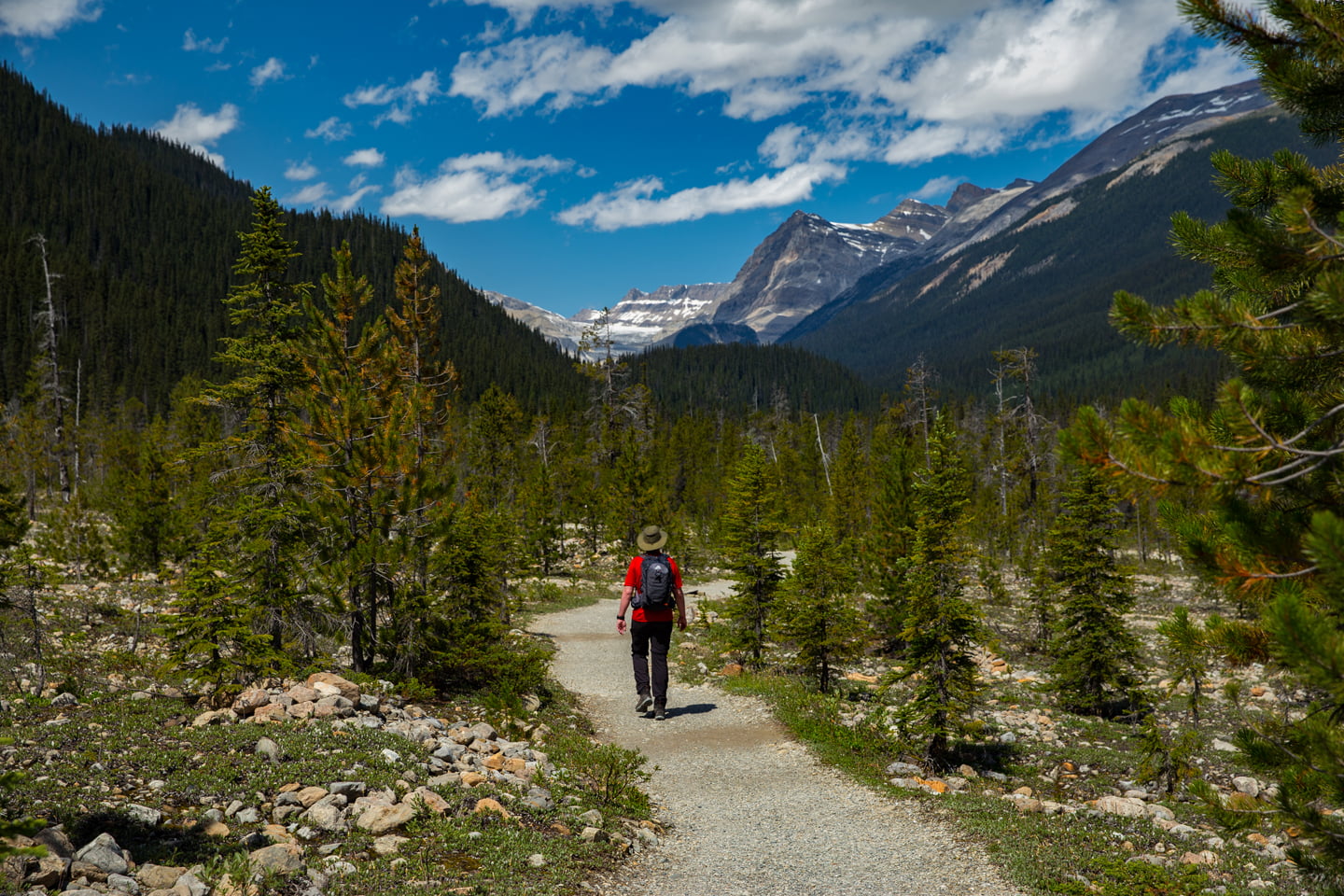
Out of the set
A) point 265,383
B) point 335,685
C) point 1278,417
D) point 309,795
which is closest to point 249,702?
point 335,685

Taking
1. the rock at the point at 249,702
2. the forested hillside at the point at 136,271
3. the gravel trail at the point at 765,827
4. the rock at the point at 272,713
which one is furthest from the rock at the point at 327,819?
the forested hillside at the point at 136,271

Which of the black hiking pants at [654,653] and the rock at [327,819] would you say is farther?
the black hiking pants at [654,653]

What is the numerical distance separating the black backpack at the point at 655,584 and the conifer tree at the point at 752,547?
20.7 ft

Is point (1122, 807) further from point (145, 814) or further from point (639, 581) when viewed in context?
point (145, 814)

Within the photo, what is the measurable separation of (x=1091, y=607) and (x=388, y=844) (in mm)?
15285

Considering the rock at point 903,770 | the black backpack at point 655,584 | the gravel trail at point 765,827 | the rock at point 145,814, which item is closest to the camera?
the rock at point 145,814

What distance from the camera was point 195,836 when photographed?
5.68 metres

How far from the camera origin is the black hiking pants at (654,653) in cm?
1134

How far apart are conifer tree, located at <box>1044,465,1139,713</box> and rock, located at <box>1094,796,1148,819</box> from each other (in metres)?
6.98

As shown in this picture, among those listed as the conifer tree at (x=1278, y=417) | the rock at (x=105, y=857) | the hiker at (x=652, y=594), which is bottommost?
the rock at (x=105, y=857)

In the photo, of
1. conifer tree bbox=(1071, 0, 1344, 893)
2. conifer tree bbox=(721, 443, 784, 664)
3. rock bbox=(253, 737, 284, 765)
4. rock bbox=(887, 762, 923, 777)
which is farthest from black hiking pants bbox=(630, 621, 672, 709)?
conifer tree bbox=(1071, 0, 1344, 893)

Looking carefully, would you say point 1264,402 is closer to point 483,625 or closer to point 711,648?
point 483,625

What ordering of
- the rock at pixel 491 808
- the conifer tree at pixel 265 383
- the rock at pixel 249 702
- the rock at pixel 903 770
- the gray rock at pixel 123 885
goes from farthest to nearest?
the conifer tree at pixel 265 383
the rock at pixel 903 770
the rock at pixel 249 702
the rock at pixel 491 808
the gray rock at pixel 123 885

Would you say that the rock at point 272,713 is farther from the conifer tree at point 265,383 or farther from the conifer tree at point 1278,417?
the conifer tree at point 1278,417
